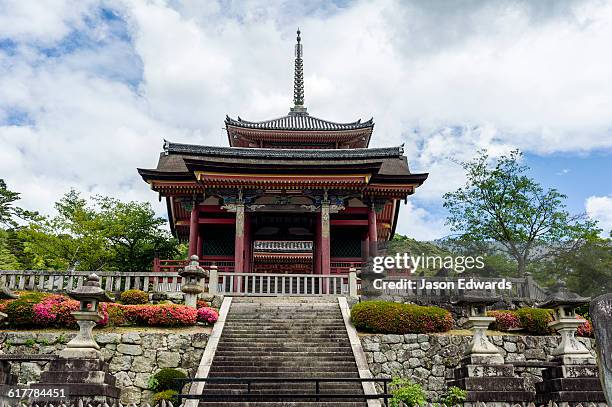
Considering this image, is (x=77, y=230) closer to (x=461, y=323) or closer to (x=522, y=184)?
(x=461, y=323)

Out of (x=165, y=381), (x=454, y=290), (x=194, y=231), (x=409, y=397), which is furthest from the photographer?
(x=194, y=231)

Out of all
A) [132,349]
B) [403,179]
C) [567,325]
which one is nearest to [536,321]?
[567,325]

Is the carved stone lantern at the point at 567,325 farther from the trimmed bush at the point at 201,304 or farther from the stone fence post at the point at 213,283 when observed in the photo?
the stone fence post at the point at 213,283

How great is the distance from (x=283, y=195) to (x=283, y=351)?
33.0 ft

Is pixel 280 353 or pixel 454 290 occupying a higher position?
pixel 454 290

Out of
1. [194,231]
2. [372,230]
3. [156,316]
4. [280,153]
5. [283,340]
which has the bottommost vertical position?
[283,340]

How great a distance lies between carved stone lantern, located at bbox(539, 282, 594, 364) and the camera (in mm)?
10602

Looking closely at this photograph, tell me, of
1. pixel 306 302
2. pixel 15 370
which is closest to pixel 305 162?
pixel 306 302

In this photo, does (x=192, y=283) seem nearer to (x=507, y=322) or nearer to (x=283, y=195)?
(x=283, y=195)

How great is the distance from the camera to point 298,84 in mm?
36500

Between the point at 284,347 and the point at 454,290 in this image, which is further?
the point at 454,290

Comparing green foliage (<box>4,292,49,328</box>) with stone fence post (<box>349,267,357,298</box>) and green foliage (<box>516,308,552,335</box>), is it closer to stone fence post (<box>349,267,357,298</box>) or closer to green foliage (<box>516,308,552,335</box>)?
stone fence post (<box>349,267,357,298</box>)

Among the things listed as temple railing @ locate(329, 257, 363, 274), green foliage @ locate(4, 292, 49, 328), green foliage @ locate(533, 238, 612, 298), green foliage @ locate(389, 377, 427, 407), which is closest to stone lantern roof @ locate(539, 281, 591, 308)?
green foliage @ locate(389, 377, 427, 407)

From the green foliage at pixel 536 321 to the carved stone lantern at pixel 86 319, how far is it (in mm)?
11731
